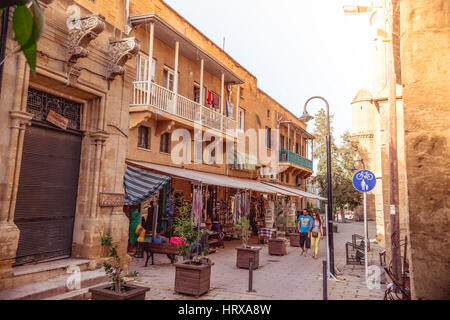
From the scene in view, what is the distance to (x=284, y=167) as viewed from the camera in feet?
79.5

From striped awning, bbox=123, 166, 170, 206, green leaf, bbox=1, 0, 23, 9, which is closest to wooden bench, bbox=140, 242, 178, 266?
striped awning, bbox=123, 166, 170, 206

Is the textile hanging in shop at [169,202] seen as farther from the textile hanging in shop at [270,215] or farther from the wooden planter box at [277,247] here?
the textile hanging in shop at [270,215]

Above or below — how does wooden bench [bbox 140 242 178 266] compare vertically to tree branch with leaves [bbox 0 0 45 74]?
below

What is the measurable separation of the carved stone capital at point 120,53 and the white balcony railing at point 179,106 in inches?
128

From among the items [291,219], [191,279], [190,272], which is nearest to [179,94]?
[190,272]

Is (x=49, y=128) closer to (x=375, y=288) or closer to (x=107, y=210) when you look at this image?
(x=107, y=210)

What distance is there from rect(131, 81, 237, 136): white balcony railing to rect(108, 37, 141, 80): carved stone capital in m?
3.25

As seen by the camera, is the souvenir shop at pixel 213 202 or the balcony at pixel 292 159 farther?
the balcony at pixel 292 159

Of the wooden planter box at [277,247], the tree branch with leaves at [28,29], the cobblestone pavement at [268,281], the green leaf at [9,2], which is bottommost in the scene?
the cobblestone pavement at [268,281]

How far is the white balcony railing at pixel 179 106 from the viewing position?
1123cm

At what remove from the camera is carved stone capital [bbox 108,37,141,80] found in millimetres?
7457

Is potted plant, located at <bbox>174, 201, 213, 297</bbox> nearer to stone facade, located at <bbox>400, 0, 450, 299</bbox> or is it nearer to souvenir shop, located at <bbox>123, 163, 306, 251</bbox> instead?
souvenir shop, located at <bbox>123, 163, 306, 251</bbox>

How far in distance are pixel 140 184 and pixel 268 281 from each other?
184 inches

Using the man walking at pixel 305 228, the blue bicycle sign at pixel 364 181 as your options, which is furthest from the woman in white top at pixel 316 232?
the blue bicycle sign at pixel 364 181
